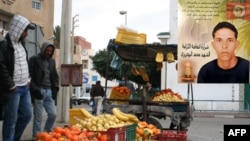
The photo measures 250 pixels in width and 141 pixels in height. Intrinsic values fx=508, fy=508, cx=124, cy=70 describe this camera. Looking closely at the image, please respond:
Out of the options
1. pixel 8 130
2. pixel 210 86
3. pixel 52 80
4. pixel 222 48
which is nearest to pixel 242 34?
pixel 222 48

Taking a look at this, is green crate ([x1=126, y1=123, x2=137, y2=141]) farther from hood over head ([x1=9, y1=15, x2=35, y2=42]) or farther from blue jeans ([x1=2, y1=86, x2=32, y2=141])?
hood over head ([x1=9, y1=15, x2=35, y2=42])

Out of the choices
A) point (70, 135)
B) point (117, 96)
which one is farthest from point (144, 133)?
point (117, 96)

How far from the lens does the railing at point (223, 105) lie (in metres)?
30.7

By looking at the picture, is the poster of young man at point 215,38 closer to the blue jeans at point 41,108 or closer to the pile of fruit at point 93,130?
the blue jeans at point 41,108

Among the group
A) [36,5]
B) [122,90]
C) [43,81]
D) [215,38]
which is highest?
[36,5]

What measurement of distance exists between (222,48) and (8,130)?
18.9 m

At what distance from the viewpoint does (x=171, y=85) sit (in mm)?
32531

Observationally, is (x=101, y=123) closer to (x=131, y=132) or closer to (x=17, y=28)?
(x=131, y=132)

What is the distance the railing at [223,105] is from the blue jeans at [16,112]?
2445 centimetres

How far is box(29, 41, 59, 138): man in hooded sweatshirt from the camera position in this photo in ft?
28.1

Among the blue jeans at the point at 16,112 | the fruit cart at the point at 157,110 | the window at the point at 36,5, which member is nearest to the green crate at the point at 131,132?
the blue jeans at the point at 16,112

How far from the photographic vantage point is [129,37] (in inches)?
486

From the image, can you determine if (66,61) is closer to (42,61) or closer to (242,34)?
(42,61)

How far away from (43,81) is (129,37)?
13.4 ft
